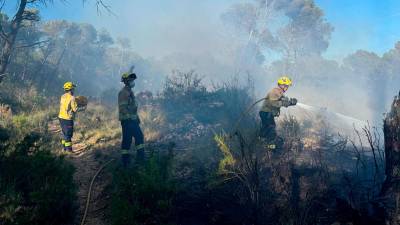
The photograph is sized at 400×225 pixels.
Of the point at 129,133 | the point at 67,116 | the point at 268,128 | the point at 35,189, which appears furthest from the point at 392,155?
the point at 67,116

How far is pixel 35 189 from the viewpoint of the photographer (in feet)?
15.8

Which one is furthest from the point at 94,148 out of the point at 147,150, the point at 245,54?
the point at 245,54

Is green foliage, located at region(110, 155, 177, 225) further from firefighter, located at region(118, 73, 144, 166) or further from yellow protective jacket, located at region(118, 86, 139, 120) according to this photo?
yellow protective jacket, located at region(118, 86, 139, 120)

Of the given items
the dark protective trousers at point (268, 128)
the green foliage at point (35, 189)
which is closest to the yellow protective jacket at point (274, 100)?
the dark protective trousers at point (268, 128)

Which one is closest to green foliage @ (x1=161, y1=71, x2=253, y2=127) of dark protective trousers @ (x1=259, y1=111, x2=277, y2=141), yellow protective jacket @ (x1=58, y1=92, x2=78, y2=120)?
dark protective trousers @ (x1=259, y1=111, x2=277, y2=141)

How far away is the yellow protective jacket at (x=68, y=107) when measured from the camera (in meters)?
8.52

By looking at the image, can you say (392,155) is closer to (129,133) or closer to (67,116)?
(129,133)

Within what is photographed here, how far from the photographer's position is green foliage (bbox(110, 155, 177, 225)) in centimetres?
411

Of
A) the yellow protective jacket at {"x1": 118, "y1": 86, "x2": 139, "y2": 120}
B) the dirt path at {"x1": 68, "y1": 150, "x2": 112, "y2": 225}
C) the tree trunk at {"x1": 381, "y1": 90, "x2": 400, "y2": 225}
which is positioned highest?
the yellow protective jacket at {"x1": 118, "y1": 86, "x2": 139, "y2": 120}

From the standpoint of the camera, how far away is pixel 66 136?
835 cm

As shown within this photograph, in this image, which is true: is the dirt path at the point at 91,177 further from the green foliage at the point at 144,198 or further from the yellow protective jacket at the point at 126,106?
the yellow protective jacket at the point at 126,106

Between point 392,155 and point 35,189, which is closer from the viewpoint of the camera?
point 35,189

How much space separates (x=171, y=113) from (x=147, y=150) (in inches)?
172

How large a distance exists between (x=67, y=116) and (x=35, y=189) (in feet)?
13.0
